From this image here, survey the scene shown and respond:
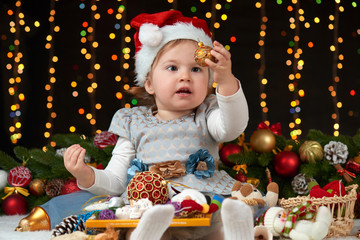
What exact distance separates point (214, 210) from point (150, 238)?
0.17m

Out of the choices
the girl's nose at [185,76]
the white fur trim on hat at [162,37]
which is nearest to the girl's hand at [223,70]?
the girl's nose at [185,76]

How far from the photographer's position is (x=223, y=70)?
1270mm

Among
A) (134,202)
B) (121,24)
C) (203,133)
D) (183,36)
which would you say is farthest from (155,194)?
(121,24)

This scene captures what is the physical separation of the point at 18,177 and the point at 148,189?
0.93 meters

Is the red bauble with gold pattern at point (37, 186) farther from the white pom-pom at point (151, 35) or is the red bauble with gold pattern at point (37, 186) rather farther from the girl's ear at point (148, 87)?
the white pom-pom at point (151, 35)

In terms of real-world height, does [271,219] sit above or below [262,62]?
below

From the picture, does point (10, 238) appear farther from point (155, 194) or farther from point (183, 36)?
point (183, 36)

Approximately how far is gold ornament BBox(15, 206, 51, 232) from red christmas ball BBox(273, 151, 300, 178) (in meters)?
0.81

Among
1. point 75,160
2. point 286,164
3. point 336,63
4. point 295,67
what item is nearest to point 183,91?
point 75,160

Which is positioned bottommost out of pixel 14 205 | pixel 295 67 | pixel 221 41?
pixel 14 205

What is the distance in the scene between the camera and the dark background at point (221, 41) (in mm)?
2609

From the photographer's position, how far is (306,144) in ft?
5.90

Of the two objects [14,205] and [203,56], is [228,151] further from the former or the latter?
[14,205]

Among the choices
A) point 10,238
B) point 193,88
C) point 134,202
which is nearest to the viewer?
point 134,202
